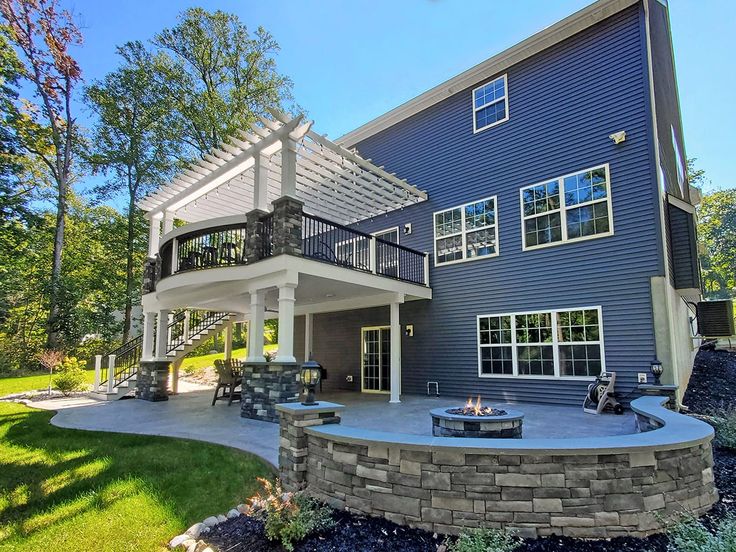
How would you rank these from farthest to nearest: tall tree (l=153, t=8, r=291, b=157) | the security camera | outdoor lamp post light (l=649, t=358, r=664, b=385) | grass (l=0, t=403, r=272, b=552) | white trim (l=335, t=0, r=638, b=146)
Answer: tall tree (l=153, t=8, r=291, b=157)
white trim (l=335, t=0, r=638, b=146)
the security camera
outdoor lamp post light (l=649, t=358, r=664, b=385)
grass (l=0, t=403, r=272, b=552)

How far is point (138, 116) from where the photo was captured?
60.6 ft

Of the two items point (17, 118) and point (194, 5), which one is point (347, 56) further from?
point (17, 118)

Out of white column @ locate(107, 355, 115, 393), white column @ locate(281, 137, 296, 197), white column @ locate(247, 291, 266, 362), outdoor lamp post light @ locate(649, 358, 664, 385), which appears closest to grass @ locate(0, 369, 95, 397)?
white column @ locate(107, 355, 115, 393)

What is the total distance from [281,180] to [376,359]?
6.01 m

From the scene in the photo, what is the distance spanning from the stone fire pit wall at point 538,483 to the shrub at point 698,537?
13 centimetres

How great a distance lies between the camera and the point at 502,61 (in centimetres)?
966

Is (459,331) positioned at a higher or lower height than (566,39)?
lower

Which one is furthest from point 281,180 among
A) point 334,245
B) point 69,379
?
point 69,379

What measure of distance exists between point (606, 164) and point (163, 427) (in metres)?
9.49

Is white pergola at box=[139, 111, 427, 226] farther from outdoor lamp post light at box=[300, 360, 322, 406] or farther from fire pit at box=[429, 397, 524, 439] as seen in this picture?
fire pit at box=[429, 397, 524, 439]

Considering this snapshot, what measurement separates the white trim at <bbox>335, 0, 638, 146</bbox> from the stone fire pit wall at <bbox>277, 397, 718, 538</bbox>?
27.2 feet

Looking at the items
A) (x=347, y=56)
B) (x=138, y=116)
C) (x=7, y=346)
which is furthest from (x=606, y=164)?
(x=7, y=346)

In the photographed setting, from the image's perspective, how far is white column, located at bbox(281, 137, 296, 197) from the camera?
750 cm

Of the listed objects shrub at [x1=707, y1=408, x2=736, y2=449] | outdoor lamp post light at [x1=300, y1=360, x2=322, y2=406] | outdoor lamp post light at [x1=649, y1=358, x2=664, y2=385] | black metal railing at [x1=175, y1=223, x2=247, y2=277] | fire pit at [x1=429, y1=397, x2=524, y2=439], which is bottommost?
shrub at [x1=707, y1=408, x2=736, y2=449]
